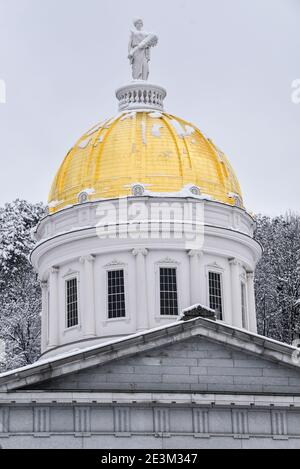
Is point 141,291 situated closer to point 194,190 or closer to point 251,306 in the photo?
point 194,190

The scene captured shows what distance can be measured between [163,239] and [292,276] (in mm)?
21823

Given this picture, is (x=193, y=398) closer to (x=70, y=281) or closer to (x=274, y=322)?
(x=70, y=281)

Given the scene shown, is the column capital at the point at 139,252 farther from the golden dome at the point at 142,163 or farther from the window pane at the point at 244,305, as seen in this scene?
the window pane at the point at 244,305

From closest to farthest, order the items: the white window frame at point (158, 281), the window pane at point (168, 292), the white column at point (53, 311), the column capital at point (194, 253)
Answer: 1. the white window frame at point (158, 281)
2. the window pane at point (168, 292)
3. the column capital at point (194, 253)
4. the white column at point (53, 311)

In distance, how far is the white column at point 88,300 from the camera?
185 ft

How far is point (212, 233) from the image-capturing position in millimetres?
58625

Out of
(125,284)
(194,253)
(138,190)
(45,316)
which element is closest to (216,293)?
(194,253)

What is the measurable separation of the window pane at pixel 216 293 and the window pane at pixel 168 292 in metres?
1.80

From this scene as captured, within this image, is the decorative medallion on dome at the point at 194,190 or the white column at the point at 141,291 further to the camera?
the decorative medallion on dome at the point at 194,190

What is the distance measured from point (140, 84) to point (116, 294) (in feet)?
41.0

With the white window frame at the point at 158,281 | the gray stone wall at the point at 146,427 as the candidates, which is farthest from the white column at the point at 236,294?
the gray stone wall at the point at 146,427

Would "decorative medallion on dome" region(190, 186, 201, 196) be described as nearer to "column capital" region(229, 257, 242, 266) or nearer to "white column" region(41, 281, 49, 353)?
"column capital" region(229, 257, 242, 266)

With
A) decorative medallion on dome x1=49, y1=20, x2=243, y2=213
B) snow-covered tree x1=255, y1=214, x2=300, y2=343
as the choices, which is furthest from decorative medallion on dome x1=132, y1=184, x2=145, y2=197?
snow-covered tree x1=255, y1=214, x2=300, y2=343
